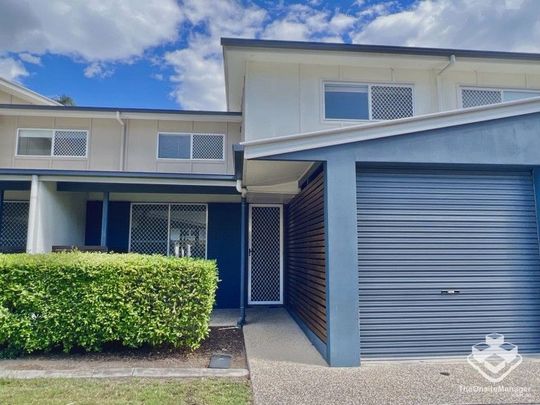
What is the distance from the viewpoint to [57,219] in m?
8.51

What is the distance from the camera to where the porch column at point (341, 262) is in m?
4.79

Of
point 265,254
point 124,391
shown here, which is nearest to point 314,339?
point 124,391

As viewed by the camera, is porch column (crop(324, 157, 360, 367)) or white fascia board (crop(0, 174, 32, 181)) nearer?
porch column (crop(324, 157, 360, 367))

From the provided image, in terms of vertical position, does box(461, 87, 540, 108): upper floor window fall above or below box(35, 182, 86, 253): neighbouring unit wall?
above

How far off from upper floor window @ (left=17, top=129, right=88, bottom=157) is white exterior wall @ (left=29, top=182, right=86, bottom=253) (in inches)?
55.7

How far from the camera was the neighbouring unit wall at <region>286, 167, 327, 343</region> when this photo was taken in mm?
5559

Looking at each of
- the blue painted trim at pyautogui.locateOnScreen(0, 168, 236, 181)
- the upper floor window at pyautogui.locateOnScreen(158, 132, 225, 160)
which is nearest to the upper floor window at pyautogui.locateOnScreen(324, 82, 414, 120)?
the blue painted trim at pyautogui.locateOnScreen(0, 168, 236, 181)

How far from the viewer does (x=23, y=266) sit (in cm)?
525

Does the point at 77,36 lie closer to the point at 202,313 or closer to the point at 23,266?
the point at 23,266

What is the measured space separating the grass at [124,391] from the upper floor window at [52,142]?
7135mm

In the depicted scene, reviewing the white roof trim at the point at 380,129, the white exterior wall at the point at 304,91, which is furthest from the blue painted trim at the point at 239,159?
the white exterior wall at the point at 304,91

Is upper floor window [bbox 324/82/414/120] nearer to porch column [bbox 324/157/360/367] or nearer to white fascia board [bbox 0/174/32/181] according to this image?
porch column [bbox 324/157/360/367]

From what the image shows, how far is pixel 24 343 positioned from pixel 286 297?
228 inches

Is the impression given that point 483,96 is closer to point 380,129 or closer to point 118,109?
point 380,129
